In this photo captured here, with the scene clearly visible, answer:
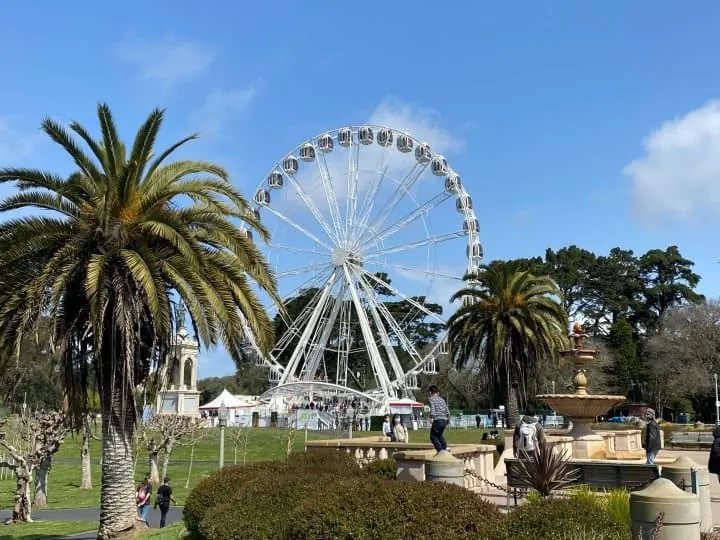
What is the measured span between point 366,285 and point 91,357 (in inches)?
1246

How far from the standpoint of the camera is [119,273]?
555 inches

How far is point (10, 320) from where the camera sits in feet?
45.7

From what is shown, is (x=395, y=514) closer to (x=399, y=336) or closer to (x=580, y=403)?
(x=580, y=403)

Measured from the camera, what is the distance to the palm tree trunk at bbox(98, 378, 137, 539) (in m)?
14.3

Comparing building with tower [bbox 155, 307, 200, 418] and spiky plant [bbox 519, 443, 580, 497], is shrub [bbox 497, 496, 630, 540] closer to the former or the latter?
spiky plant [bbox 519, 443, 580, 497]

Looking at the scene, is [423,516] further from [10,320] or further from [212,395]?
[212,395]

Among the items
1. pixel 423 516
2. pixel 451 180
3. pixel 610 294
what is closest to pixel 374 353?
pixel 451 180

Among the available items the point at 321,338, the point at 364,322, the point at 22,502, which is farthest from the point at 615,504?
the point at 321,338

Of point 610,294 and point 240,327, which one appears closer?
point 240,327

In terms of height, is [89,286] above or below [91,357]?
above

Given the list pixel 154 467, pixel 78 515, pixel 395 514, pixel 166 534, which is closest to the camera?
pixel 395 514

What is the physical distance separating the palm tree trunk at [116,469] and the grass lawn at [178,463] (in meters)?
13.3

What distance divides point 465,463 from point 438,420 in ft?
5.58

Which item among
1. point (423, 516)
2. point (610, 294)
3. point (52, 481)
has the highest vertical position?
point (610, 294)
